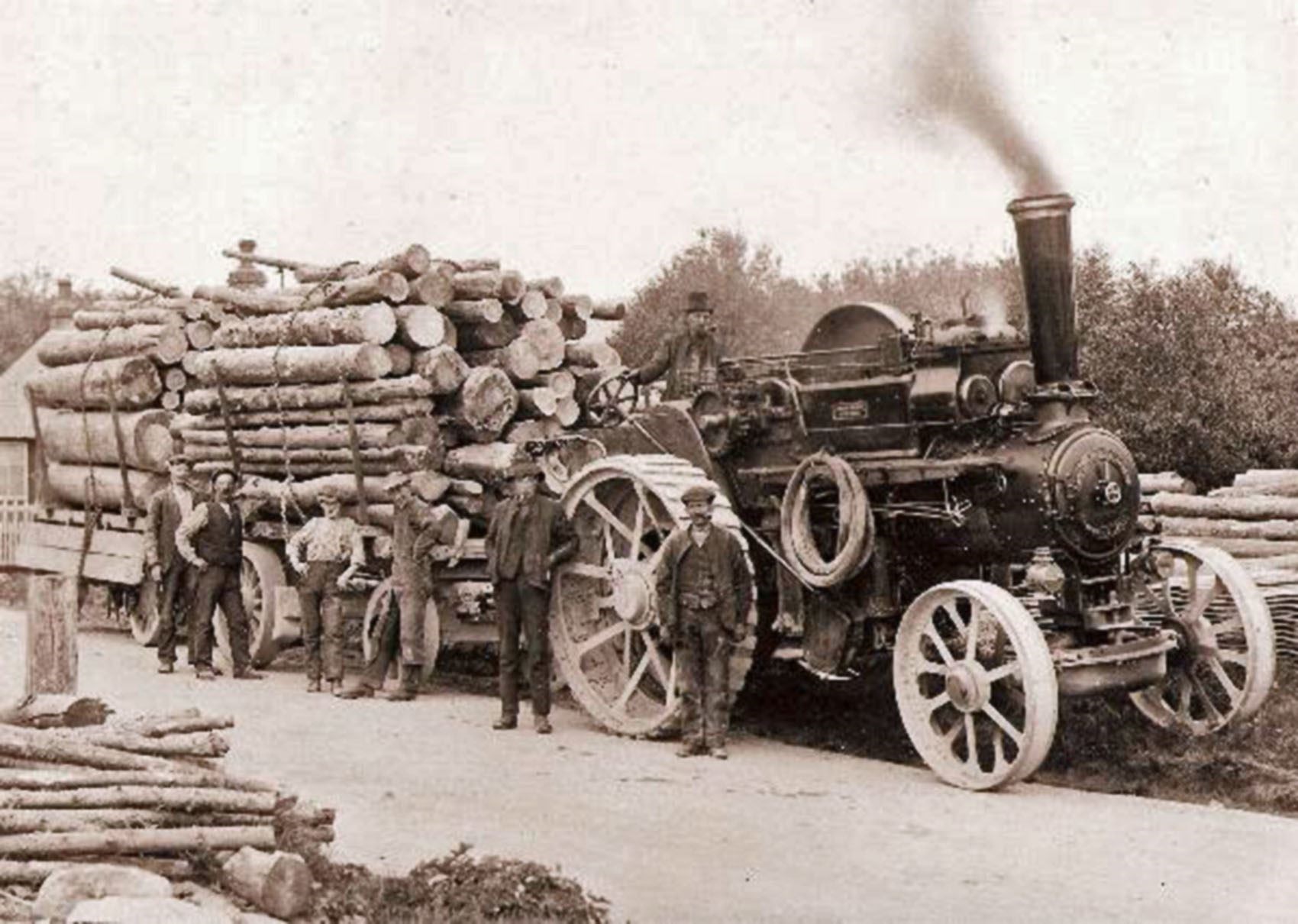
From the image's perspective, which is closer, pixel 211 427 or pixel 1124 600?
pixel 1124 600

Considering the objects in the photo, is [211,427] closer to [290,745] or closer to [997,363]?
[290,745]

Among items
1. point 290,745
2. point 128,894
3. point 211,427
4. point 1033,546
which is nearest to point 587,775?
point 290,745

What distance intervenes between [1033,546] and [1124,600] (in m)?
0.69

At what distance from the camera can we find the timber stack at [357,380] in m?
12.6

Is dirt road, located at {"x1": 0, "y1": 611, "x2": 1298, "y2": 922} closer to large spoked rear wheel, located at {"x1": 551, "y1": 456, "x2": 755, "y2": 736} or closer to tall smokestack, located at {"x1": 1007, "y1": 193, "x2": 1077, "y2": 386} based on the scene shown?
large spoked rear wheel, located at {"x1": 551, "y1": 456, "x2": 755, "y2": 736}

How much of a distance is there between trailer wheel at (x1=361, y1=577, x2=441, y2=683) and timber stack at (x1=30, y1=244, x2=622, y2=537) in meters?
0.57

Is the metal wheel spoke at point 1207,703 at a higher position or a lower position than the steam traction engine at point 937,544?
lower

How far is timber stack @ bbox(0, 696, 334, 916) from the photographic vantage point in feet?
20.9

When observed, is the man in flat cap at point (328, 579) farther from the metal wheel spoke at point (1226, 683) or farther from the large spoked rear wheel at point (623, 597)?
the metal wheel spoke at point (1226, 683)

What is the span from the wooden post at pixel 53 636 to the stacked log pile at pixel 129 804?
1883mm

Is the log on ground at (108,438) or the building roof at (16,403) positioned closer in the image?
the log on ground at (108,438)

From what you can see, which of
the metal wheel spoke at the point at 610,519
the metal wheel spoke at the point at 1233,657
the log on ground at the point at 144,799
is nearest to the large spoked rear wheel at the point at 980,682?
the metal wheel spoke at the point at 1233,657

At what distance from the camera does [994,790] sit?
8719 mm

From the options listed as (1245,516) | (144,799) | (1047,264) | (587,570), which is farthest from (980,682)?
(1245,516)
